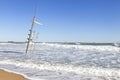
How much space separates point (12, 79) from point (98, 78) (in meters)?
3.70

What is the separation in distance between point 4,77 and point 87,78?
11.4 ft

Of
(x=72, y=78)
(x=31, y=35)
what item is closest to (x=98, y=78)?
(x=72, y=78)

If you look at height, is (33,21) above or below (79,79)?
above

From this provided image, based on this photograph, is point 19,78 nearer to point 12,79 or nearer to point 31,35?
point 12,79

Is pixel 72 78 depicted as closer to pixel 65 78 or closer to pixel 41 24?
pixel 65 78

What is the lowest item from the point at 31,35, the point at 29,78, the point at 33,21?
the point at 29,78

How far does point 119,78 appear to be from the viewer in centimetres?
960

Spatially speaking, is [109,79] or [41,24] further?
[41,24]

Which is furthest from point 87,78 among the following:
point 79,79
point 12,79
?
point 12,79

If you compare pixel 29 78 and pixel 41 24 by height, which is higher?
pixel 41 24

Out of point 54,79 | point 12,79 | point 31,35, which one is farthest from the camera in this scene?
point 31,35

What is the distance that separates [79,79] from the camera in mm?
9430

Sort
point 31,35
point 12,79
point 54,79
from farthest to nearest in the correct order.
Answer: point 31,35
point 54,79
point 12,79

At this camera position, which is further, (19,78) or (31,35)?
(31,35)
